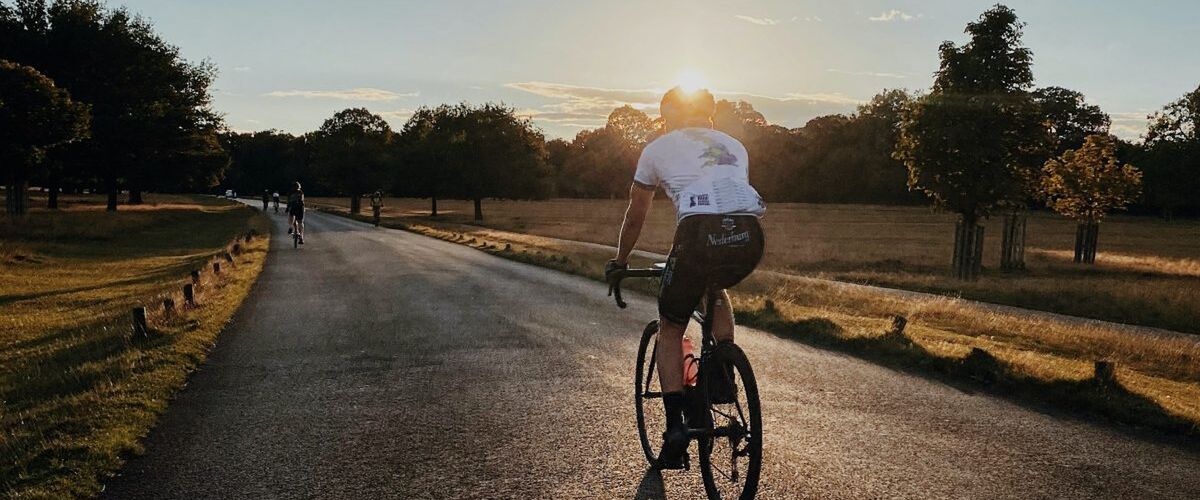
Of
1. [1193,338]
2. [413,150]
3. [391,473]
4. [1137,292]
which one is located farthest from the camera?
[413,150]

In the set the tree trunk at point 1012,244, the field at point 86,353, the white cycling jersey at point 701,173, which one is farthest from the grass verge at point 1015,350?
the tree trunk at point 1012,244

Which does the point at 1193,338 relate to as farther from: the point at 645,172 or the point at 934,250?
the point at 934,250

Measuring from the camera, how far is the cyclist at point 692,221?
3816mm

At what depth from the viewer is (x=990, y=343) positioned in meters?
10.7

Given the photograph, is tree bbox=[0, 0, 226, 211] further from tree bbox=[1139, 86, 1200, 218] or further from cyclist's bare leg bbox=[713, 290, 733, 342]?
tree bbox=[1139, 86, 1200, 218]

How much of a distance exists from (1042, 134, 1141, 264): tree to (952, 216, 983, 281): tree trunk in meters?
9.10

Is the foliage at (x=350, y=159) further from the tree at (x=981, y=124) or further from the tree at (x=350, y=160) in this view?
the tree at (x=981, y=124)

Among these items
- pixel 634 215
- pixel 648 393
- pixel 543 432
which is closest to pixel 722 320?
pixel 634 215

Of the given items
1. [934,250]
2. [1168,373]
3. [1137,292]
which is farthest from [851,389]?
[934,250]

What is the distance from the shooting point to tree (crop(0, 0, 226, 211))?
46.0 m

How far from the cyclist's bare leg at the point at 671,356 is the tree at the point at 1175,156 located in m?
65.0

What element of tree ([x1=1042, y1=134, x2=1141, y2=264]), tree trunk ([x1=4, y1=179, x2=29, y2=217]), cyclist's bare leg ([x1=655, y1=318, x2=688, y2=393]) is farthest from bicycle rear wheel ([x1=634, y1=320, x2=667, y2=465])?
tree trunk ([x1=4, y1=179, x2=29, y2=217])

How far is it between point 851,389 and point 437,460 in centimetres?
381

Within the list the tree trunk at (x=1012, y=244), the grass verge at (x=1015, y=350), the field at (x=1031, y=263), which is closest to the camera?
the grass verge at (x=1015, y=350)
